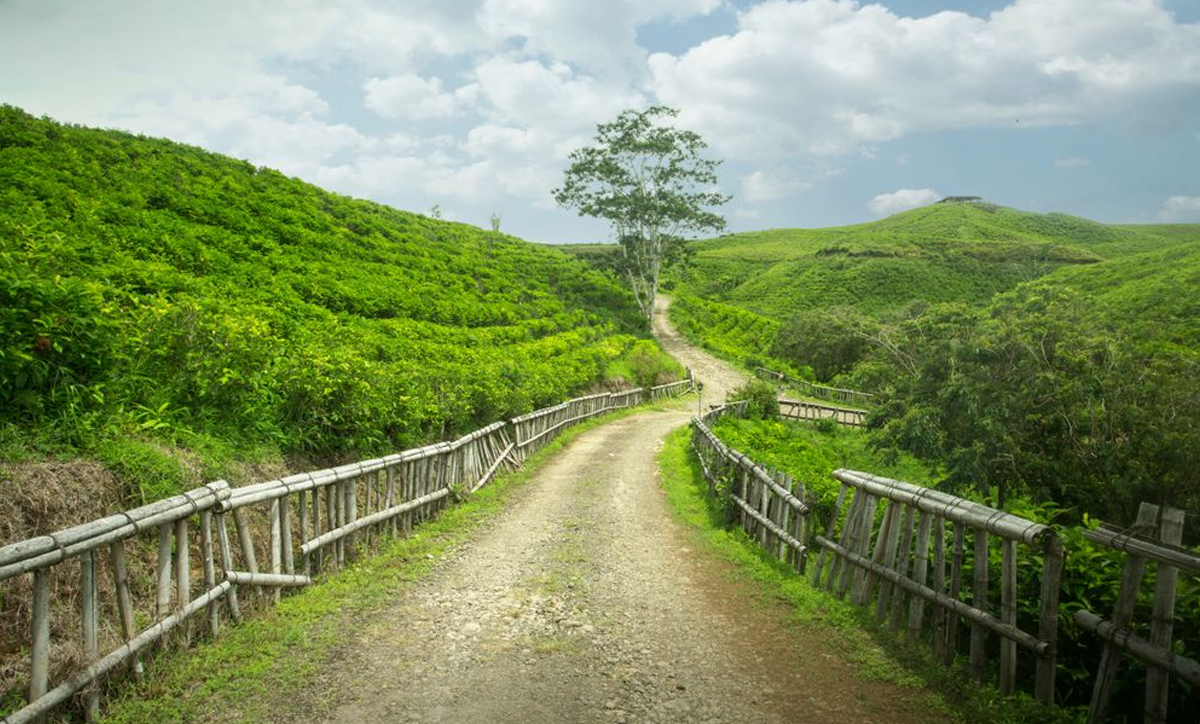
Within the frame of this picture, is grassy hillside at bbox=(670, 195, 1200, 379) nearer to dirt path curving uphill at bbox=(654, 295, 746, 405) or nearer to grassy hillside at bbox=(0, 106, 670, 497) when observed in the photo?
dirt path curving uphill at bbox=(654, 295, 746, 405)

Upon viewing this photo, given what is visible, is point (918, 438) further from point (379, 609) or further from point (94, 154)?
point (94, 154)

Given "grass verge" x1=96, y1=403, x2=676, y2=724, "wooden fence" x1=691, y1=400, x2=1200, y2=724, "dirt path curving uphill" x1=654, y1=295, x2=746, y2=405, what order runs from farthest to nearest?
"dirt path curving uphill" x1=654, y1=295, x2=746, y2=405 < "grass verge" x1=96, y1=403, x2=676, y2=724 < "wooden fence" x1=691, y1=400, x2=1200, y2=724

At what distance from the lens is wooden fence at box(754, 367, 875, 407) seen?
134 feet

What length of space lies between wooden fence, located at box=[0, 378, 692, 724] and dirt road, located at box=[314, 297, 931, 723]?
1119mm

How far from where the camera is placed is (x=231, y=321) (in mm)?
8703

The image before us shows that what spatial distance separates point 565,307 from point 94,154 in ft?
80.3

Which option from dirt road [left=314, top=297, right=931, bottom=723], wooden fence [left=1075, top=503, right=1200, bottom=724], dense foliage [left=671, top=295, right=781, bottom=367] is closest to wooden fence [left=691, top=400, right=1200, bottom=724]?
wooden fence [left=1075, top=503, right=1200, bottom=724]

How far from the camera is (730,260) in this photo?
103312mm

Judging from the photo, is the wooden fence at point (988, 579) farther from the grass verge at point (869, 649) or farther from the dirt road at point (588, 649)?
the dirt road at point (588, 649)

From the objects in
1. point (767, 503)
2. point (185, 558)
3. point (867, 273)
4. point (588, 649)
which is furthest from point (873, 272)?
point (185, 558)

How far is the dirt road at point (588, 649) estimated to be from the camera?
15.9 feet

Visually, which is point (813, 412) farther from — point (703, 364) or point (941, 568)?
point (941, 568)

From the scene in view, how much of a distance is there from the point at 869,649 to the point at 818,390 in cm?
3852

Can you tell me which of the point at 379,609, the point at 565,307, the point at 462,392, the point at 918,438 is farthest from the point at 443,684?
the point at 565,307
